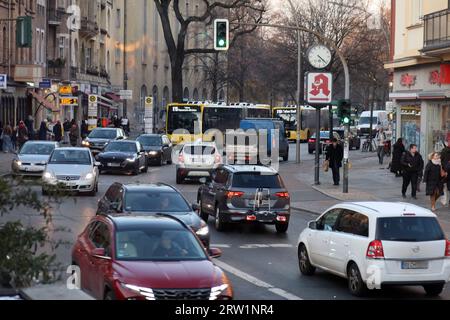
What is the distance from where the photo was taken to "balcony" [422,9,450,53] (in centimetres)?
3400

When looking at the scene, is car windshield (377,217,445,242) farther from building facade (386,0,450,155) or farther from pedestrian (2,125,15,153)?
pedestrian (2,125,15,153)

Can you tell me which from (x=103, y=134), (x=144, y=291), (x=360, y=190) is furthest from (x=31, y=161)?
(x=144, y=291)

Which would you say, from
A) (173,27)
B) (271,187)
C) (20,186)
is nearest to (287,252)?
(271,187)

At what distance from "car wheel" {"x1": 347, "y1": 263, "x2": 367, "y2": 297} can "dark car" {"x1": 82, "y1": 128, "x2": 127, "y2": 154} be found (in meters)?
35.7

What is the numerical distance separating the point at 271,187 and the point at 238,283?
7.75 m

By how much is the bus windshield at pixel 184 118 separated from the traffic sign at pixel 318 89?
25.4m

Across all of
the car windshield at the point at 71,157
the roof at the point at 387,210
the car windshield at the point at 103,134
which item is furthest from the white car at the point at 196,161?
the roof at the point at 387,210

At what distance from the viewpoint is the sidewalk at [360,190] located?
30.7 meters

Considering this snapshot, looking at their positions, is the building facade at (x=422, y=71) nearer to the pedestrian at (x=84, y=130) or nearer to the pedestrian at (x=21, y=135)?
the pedestrian at (x=21, y=135)

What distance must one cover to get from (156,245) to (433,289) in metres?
5.02

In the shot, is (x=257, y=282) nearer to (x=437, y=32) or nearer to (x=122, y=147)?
(x=437, y=32)

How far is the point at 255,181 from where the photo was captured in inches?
938
